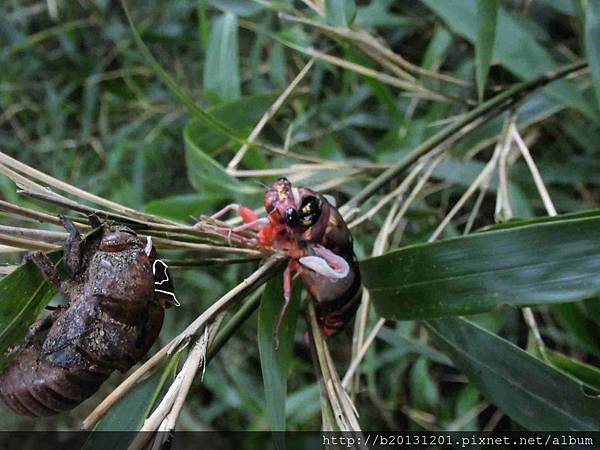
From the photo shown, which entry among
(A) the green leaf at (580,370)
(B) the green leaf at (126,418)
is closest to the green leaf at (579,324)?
(A) the green leaf at (580,370)

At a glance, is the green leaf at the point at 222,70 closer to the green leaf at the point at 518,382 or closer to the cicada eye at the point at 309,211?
the cicada eye at the point at 309,211

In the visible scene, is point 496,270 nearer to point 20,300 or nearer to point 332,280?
point 332,280

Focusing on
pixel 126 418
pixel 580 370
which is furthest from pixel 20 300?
pixel 580 370

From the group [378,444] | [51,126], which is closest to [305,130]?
[378,444]

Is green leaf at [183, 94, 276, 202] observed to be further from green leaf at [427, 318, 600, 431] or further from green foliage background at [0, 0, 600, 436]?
green leaf at [427, 318, 600, 431]

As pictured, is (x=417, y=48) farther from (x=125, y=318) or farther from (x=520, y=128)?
(x=125, y=318)
